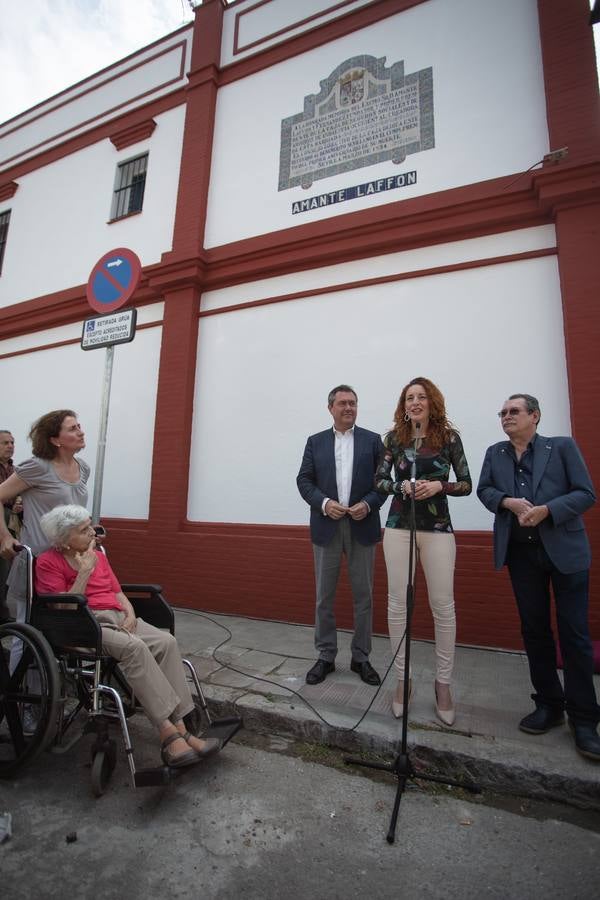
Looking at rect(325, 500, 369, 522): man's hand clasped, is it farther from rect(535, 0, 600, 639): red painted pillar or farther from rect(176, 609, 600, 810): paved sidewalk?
rect(535, 0, 600, 639): red painted pillar

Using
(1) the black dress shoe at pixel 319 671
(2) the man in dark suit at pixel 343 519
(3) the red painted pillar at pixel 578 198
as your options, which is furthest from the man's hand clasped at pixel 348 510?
(3) the red painted pillar at pixel 578 198

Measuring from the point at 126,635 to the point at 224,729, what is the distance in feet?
2.36

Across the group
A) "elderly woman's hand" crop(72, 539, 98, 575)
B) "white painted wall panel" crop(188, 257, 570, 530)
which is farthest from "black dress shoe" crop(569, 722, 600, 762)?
"elderly woman's hand" crop(72, 539, 98, 575)

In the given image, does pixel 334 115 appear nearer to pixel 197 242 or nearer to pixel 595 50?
pixel 197 242

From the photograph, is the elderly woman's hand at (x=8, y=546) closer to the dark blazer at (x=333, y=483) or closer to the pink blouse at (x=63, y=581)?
the pink blouse at (x=63, y=581)

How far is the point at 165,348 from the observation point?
608 cm

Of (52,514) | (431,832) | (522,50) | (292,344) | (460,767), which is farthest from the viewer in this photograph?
(292,344)

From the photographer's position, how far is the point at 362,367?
16.7ft

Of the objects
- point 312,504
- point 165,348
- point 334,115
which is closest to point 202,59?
point 334,115

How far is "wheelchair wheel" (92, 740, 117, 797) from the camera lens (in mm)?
2166

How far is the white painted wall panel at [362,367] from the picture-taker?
14.6 ft

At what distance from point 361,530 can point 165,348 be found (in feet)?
12.8

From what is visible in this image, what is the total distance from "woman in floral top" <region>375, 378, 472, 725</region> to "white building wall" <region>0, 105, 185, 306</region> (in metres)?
5.11

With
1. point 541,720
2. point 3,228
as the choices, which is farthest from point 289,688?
point 3,228
